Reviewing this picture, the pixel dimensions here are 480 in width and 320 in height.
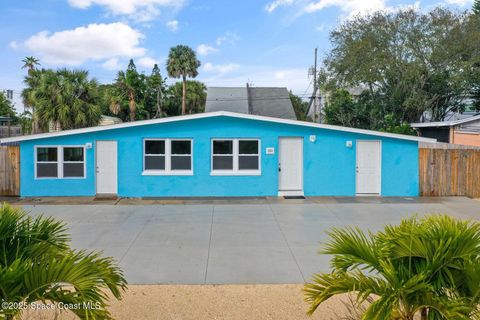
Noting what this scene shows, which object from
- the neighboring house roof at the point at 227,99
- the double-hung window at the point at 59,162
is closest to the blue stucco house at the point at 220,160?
the double-hung window at the point at 59,162

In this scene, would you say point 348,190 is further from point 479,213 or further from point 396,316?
point 396,316

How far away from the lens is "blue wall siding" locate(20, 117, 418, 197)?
14.1 meters

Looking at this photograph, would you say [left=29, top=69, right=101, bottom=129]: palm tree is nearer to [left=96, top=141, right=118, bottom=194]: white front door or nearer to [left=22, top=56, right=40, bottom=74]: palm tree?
[left=96, top=141, right=118, bottom=194]: white front door

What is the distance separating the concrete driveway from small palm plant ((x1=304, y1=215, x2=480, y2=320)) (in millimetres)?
2696

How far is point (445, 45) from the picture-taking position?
24.0m

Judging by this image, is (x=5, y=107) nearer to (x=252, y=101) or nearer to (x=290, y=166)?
(x=252, y=101)

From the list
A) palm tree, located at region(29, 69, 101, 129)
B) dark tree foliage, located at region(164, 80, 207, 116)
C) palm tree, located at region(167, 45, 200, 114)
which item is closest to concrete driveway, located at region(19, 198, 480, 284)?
palm tree, located at region(29, 69, 101, 129)

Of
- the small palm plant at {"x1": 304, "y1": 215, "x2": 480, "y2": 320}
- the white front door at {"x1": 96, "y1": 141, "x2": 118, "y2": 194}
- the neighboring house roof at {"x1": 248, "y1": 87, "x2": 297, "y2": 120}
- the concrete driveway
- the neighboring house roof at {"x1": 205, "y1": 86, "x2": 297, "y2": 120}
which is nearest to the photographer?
the small palm plant at {"x1": 304, "y1": 215, "x2": 480, "y2": 320}

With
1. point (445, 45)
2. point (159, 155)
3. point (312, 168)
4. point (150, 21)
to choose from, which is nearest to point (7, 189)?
point (159, 155)

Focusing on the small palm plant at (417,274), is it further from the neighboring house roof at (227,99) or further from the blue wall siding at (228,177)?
the neighboring house roof at (227,99)

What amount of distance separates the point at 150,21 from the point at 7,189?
385 inches

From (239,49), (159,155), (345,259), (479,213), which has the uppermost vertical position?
(239,49)

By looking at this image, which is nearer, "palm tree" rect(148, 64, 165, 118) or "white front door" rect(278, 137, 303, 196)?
"white front door" rect(278, 137, 303, 196)

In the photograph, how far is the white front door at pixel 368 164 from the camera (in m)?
14.4
